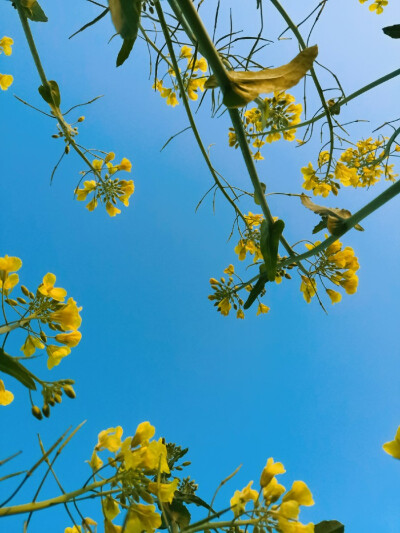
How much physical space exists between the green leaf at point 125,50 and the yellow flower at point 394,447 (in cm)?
119

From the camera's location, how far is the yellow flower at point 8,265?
4.25ft

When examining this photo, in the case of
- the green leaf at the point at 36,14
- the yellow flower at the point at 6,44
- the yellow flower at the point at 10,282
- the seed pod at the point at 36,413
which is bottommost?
the seed pod at the point at 36,413

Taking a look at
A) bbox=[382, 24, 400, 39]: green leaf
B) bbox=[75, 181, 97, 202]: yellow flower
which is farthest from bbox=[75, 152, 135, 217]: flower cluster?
bbox=[382, 24, 400, 39]: green leaf

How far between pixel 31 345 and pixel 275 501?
87 centimetres

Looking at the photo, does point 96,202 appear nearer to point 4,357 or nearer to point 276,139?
point 276,139

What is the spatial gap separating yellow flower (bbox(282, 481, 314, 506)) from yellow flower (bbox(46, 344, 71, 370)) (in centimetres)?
77

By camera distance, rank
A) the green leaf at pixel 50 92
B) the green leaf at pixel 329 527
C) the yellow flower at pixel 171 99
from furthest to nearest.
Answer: the yellow flower at pixel 171 99, the green leaf at pixel 50 92, the green leaf at pixel 329 527

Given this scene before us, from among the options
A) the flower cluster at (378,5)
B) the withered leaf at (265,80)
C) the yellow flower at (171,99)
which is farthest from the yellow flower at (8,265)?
the flower cluster at (378,5)

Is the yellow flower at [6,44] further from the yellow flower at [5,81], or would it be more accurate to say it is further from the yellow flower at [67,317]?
the yellow flower at [67,317]

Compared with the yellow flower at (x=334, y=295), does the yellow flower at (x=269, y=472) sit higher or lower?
lower

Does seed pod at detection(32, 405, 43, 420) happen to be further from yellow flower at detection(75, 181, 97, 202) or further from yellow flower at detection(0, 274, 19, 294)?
yellow flower at detection(75, 181, 97, 202)

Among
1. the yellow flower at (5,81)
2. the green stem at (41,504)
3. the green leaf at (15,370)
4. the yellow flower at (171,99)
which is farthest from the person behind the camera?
the yellow flower at (171,99)

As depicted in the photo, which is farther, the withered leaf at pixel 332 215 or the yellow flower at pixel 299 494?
the withered leaf at pixel 332 215

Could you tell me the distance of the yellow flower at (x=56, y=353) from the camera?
141cm
